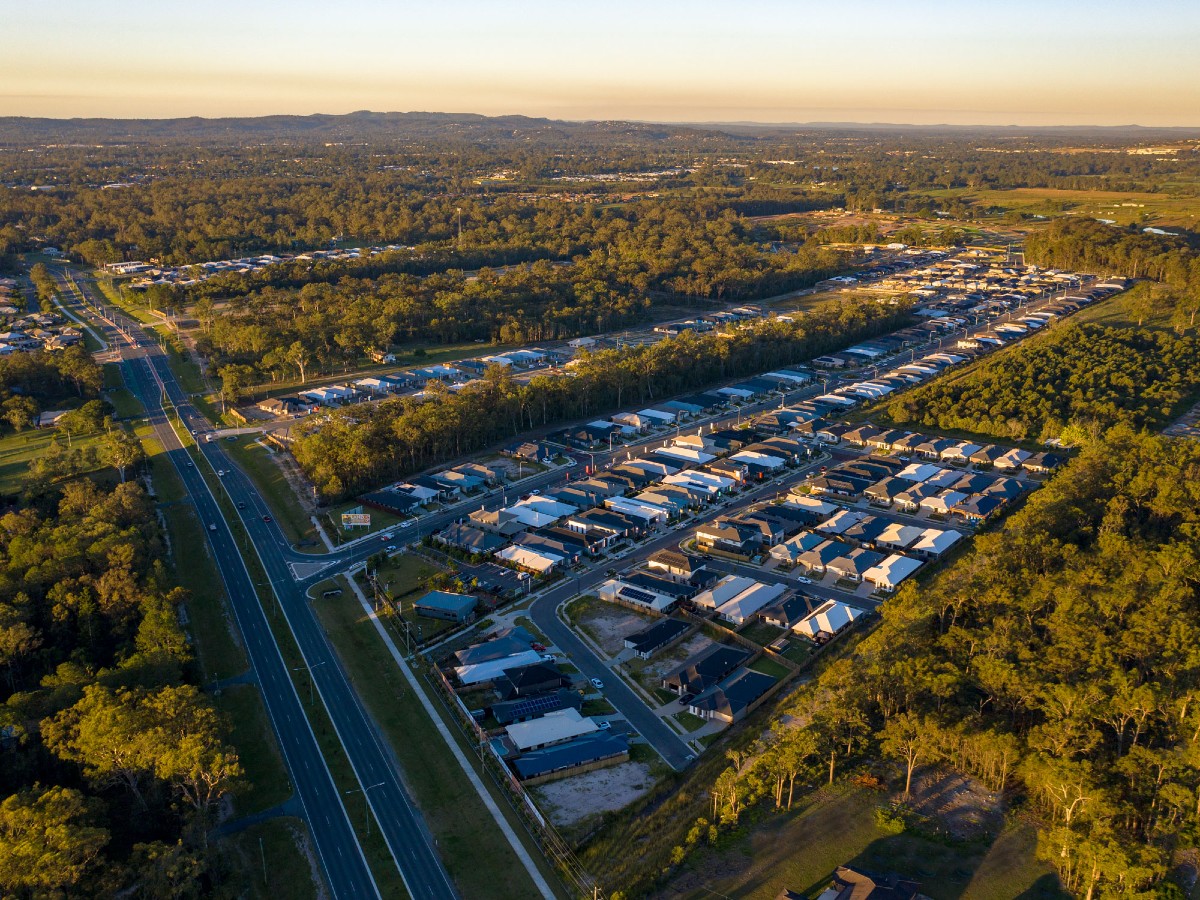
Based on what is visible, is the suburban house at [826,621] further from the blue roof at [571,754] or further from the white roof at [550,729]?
the white roof at [550,729]

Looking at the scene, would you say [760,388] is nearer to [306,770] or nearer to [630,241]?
[306,770]

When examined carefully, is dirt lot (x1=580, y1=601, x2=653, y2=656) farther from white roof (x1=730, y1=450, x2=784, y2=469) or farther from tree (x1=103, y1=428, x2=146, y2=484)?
tree (x1=103, y1=428, x2=146, y2=484)

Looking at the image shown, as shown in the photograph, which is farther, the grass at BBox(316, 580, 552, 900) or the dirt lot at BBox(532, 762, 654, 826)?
the dirt lot at BBox(532, 762, 654, 826)

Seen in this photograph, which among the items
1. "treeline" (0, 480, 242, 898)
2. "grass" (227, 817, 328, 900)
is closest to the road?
A: "grass" (227, 817, 328, 900)

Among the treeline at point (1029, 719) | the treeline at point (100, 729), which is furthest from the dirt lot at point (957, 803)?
the treeline at point (100, 729)

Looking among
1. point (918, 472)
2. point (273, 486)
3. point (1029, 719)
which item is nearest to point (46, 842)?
point (1029, 719)

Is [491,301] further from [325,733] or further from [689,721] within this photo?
[689,721]
